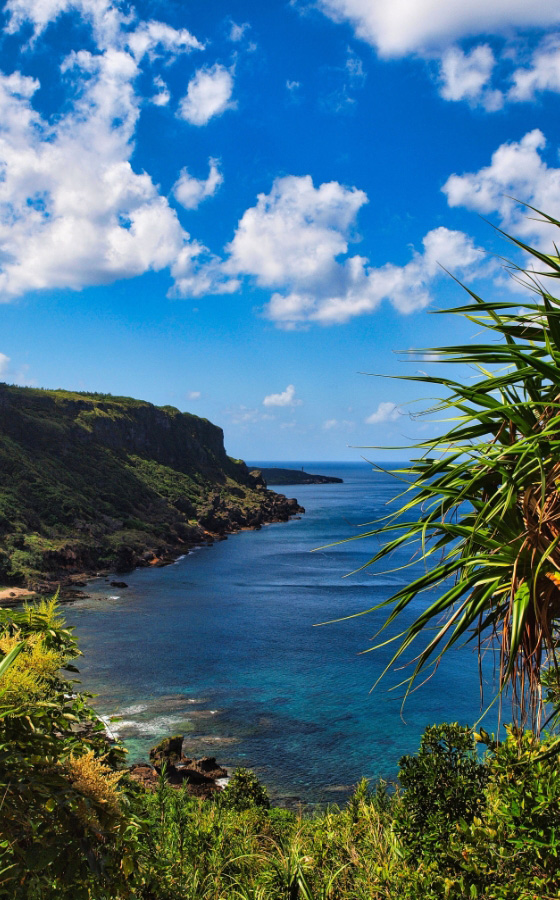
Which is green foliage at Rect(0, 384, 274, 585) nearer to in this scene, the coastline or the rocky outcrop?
the coastline

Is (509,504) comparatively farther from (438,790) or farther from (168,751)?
(168,751)

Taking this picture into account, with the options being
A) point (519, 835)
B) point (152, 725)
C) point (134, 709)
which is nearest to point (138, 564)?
point (134, 709)

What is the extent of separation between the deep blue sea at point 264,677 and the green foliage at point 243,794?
4.08 metres

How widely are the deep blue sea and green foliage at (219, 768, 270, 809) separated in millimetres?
4077

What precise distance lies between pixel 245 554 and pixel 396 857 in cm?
7215

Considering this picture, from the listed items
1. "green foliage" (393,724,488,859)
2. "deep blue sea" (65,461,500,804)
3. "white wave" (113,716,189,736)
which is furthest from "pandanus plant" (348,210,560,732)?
"white wave" (113,716,189,736)

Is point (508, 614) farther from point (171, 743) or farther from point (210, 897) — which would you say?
point (171, 743)

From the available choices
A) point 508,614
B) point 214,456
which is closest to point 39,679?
point 508,614

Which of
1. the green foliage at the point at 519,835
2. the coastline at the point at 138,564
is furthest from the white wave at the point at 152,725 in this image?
the green foliage at the point at 519,835

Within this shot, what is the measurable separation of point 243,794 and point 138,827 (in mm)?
16878

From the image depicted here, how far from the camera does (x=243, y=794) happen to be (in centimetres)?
1766

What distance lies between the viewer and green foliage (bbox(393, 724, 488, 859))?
6430 mm

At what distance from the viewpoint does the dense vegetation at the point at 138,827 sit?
101 inches

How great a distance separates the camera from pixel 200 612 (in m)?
49.9
